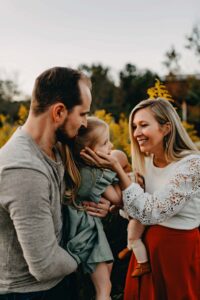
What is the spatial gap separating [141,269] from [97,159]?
2.95 ft

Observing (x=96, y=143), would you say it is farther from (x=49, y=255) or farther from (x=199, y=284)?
(x=199, y=284)

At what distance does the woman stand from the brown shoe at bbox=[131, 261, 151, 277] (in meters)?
0.05

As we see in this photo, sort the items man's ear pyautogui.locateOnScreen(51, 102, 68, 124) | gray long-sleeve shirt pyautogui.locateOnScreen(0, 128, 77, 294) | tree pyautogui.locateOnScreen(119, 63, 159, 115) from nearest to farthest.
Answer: gray long-sleeve shirt pyautogui.locateOnScreen(0, 128, 77, 294)
man's ear pyautogui.locateOnScreen(51, 102, 68, 124)
tree pyautogui.locateOnScreen(119, 63, 159, 115)

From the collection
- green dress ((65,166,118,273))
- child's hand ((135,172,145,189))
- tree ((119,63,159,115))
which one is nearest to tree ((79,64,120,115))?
tree ((119,63,159,115))

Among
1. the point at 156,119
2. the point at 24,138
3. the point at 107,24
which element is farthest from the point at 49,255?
the point at 107,24

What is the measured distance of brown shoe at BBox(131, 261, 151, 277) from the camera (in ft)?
9.02

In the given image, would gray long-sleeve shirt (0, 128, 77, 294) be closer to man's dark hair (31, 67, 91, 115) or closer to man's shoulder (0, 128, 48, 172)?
man's shoulder (0, 128, 48, 172)

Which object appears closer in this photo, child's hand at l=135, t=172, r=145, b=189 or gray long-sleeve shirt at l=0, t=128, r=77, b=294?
gray long-sleeve shirt at l=0, t=128, r=77, b=294

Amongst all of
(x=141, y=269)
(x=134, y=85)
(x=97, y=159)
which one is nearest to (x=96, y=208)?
(x=97, y=159)

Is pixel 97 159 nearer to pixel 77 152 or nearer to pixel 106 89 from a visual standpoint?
pixel 77 152

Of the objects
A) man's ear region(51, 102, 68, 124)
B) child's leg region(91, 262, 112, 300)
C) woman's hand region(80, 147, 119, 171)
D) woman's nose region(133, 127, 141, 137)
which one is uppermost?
man's ear region(51, 102, 68, 124)

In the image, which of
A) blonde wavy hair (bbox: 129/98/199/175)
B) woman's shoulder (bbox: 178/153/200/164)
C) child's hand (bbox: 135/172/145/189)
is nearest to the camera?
woman's shoulder (bbox: 178/153/200/164)

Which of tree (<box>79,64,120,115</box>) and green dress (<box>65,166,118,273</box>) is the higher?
tree (<box>79,64,120,115</box>)

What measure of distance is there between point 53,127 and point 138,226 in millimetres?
1071
